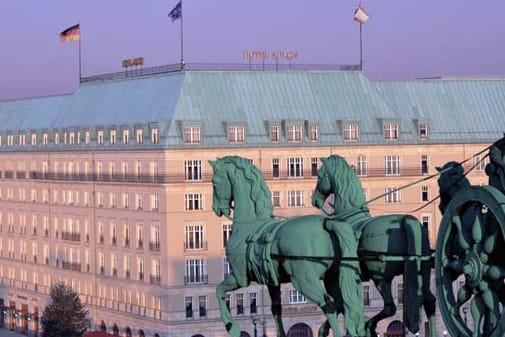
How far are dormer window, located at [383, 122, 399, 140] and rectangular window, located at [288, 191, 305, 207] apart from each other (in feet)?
23.1

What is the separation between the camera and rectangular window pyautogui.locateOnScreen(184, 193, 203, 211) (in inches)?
4348

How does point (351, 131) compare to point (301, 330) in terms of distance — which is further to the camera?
point (351, 131)

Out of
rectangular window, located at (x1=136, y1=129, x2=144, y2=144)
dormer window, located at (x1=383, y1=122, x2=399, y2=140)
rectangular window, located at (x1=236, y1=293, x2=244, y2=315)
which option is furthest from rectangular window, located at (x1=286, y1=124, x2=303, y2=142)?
rectangular window, located at (x1=236, y1=293, x2=244, y2=315)

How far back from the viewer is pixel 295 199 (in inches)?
4478

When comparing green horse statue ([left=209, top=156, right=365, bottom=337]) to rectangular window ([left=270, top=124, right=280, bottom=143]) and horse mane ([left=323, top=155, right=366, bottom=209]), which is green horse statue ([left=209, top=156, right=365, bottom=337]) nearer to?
horse mane ([left=323, top=155, right=366, bottom=209])

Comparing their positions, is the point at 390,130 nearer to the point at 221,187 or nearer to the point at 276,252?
the point at 221,187

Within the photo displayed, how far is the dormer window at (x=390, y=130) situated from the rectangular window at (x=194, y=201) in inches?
535

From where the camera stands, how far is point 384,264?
3494 cm

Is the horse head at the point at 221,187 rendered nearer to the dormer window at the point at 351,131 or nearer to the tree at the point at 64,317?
the tree at the point at 64,317

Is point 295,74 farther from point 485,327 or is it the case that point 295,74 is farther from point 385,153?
point 485,327

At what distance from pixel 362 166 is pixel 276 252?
264ft

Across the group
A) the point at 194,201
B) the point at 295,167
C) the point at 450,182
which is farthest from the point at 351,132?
the point at 450,182

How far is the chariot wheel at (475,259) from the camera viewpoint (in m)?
30.4

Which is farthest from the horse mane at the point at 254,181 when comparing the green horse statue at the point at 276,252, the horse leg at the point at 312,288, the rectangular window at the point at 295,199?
the rectangular window at the point at 295,199
